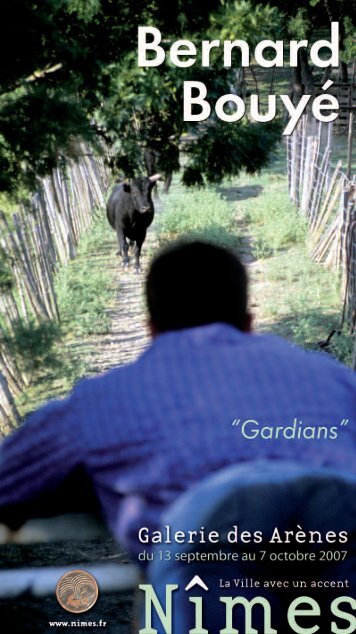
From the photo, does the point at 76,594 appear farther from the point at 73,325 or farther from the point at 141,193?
the point at 141,193

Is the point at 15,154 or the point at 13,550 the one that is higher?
the point at 15,154

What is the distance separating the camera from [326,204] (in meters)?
9.98

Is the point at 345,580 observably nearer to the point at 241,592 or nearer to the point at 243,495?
the point at 241,592

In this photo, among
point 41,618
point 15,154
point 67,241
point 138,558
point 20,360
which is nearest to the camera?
point 138,558

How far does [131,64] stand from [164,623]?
3118 mm

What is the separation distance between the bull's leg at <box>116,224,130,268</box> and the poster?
8 cm

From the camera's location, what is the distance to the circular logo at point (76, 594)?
2346 mm

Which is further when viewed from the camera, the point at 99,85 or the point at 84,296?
the point at 84,296

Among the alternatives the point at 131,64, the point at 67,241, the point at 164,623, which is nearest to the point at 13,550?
the point at 131,64

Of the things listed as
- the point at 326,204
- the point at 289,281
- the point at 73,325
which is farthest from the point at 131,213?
the point at 73,325

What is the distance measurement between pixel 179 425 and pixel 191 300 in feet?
0.75

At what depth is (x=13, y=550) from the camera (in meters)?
4.63

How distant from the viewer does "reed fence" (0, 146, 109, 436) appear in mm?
5969

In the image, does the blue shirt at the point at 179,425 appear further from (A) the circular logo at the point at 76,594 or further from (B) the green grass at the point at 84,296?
(B) the green grass at the point at 84,296
